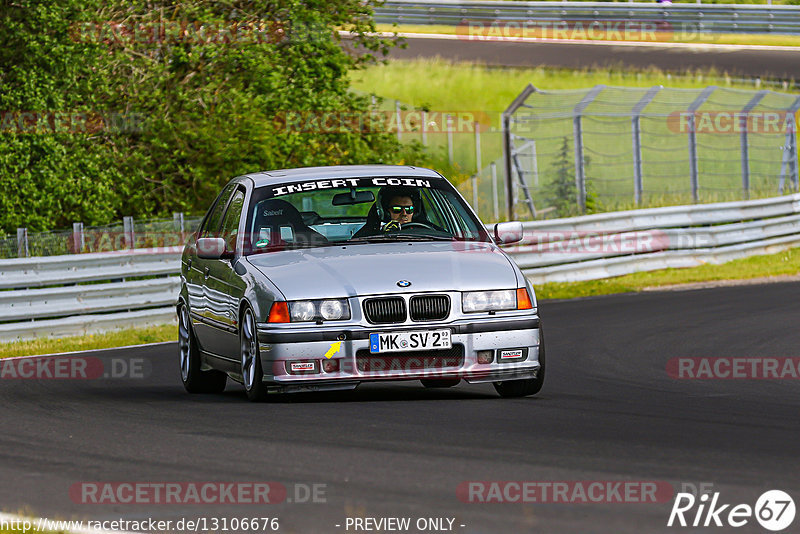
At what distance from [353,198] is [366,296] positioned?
1454 millimetres

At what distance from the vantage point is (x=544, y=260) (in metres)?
22.4

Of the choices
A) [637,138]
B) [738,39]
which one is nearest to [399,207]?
[637,138]

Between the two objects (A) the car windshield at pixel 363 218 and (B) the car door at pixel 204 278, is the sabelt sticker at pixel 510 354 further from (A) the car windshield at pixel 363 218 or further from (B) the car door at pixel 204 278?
(B) the car door at pixel 204 278

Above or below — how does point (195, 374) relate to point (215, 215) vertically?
below

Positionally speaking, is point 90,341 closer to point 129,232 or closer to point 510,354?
point 129,232

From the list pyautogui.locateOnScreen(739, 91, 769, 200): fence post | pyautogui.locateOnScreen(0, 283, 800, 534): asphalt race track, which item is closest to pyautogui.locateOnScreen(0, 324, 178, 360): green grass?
pyautogui.locateOnScreen(0, 283, 800, 534): asphalt race track

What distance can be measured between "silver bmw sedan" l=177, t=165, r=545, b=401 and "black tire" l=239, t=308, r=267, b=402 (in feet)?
0.04

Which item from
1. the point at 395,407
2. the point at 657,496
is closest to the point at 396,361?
the point at 395,407

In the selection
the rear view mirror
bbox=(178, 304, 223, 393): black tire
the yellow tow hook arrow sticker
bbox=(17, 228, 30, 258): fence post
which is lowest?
bbox=(17, 228, 30, 258): fence post

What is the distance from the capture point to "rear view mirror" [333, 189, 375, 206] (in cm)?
1048

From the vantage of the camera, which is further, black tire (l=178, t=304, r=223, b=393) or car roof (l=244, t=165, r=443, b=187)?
black tire (l=178, t=304, r=223, b=393)

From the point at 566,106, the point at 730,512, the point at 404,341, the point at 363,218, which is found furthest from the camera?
the point at 566,106

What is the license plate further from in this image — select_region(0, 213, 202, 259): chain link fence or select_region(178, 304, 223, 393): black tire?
select_region(0, 213, 202, 259): chain link fence

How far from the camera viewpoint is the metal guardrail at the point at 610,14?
45.6 meters
